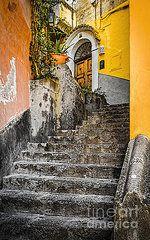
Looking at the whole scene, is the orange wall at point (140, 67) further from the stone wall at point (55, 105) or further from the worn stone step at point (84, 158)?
the stone wall at point (55, 105)

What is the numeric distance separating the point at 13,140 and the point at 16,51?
1346 millimetres

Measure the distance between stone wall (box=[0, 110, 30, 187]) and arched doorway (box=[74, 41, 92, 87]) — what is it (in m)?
6.50

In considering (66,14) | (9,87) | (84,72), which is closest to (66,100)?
(9,87)

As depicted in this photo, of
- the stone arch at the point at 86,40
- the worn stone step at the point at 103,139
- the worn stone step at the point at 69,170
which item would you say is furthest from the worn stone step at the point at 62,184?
the stone arch at the point at 86,40

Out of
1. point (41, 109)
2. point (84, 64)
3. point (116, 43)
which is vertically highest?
point (116, 43)

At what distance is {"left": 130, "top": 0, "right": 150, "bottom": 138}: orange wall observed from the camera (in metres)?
2.66

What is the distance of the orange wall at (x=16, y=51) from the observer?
10.2ft

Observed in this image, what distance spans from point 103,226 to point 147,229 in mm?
464

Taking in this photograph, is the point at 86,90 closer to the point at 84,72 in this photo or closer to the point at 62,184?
the point at 84,72

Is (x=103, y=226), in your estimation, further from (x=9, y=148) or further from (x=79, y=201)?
(x=9, y=148)

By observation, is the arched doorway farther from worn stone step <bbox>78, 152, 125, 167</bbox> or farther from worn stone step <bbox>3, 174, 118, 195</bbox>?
worn stone step <bbox>3, 174, 118, 195</bbox>

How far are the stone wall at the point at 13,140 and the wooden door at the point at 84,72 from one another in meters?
6.55

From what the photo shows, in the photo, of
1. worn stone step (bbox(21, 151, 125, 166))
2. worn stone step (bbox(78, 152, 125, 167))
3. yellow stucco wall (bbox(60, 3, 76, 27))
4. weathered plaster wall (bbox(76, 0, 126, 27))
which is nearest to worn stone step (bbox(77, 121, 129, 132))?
worn stone step (bbox(21, 151, 125, 166))

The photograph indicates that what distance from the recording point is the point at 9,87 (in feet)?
10.8
